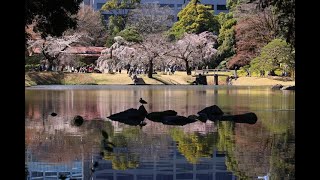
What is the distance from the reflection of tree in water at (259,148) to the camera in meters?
7.27

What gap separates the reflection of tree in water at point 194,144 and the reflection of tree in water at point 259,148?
8.3 inches

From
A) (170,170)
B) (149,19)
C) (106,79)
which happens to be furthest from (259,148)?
(149,19)

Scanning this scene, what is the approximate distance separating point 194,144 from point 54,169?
3.31 metres

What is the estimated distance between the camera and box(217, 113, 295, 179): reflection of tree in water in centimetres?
727

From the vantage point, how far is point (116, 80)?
42531mm

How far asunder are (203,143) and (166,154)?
1571 mm

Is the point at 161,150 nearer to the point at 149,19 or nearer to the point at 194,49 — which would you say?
the point at 194,49

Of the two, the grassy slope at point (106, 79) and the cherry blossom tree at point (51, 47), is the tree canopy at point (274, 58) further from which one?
Answer: the cherry blossom tree at point (51, 47)

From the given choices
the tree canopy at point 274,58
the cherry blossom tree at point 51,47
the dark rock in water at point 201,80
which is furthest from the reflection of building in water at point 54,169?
the cherry blossom tree at point 51,47

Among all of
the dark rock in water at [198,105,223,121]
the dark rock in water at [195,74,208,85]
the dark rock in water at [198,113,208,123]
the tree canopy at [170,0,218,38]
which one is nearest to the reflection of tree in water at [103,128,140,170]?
the dark rock in water at [198,113,208,123]

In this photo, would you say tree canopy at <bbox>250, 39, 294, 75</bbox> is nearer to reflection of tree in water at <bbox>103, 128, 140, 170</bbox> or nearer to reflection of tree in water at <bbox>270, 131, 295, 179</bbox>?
reflection of tree in water at <bbox>103, 128, 140, 170</bbox>

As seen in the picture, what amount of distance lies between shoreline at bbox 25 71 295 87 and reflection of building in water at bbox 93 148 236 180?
32.7 meters
